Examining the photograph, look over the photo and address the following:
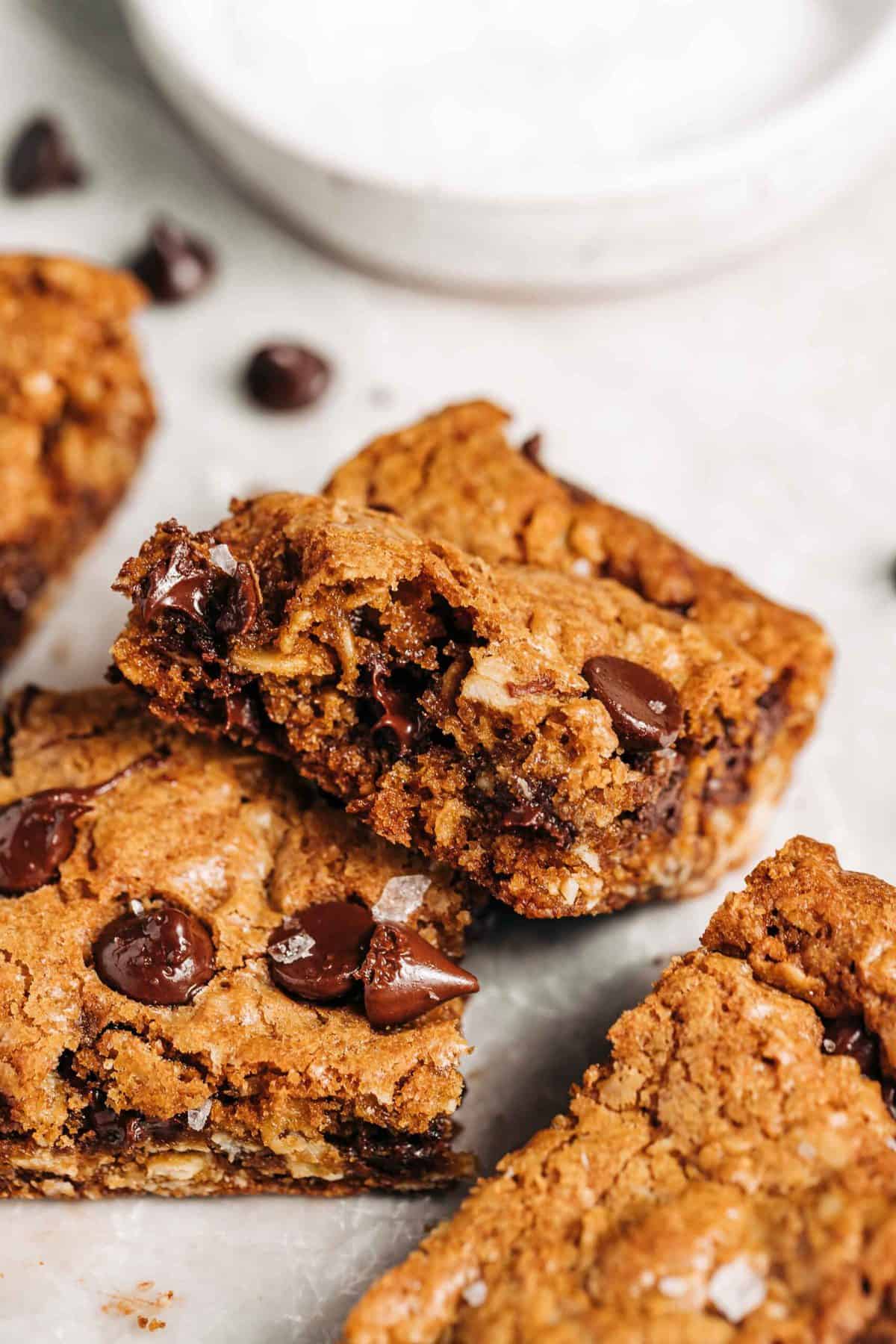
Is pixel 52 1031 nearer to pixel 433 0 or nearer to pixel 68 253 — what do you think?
pixel 68 253

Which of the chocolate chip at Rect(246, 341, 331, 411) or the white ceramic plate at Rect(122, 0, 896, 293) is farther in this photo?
the chocolate chip at Rect(246, 341, 331, 411)

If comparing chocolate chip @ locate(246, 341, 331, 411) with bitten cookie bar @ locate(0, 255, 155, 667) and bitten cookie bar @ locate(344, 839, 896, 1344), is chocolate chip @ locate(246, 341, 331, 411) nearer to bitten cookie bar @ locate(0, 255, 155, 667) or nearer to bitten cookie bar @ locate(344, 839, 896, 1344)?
bitten cookie bar @ locate(0, 255, 155, 667)

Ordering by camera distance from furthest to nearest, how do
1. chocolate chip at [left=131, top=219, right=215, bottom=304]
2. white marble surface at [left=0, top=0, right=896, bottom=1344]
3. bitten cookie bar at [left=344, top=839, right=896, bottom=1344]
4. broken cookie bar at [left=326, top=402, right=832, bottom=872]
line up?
1. chocolate chip at [left=131, top=219, right=215, bottom=304]
2. white marble surface at [left=0, top=0, right=896, bottom=1344]
3. broken cookie bar at [left=326, top=402, right=832, bottom=872]
4. bitten cookie bar at [left=344, top=839, right=896, bottom=1344]

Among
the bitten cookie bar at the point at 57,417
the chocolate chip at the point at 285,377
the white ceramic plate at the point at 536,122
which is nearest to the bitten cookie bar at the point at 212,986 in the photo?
the bitten cookie bar at the point at 57,417

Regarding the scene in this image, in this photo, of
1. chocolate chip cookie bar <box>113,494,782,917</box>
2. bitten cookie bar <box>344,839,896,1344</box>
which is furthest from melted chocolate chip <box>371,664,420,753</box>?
bitten cookie bar <box>344,839,896,1344</box>

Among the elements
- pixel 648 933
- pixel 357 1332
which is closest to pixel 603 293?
pixel 648 933

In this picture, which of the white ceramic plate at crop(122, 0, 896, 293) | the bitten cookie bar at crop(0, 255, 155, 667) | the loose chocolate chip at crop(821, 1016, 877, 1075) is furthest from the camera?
the white ceramic plate at crop(122, 0, 896, 293)

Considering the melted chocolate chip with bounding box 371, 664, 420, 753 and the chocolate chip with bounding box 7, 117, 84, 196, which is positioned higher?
the chocolate chip with bounding box 7, 117, 84, 196
